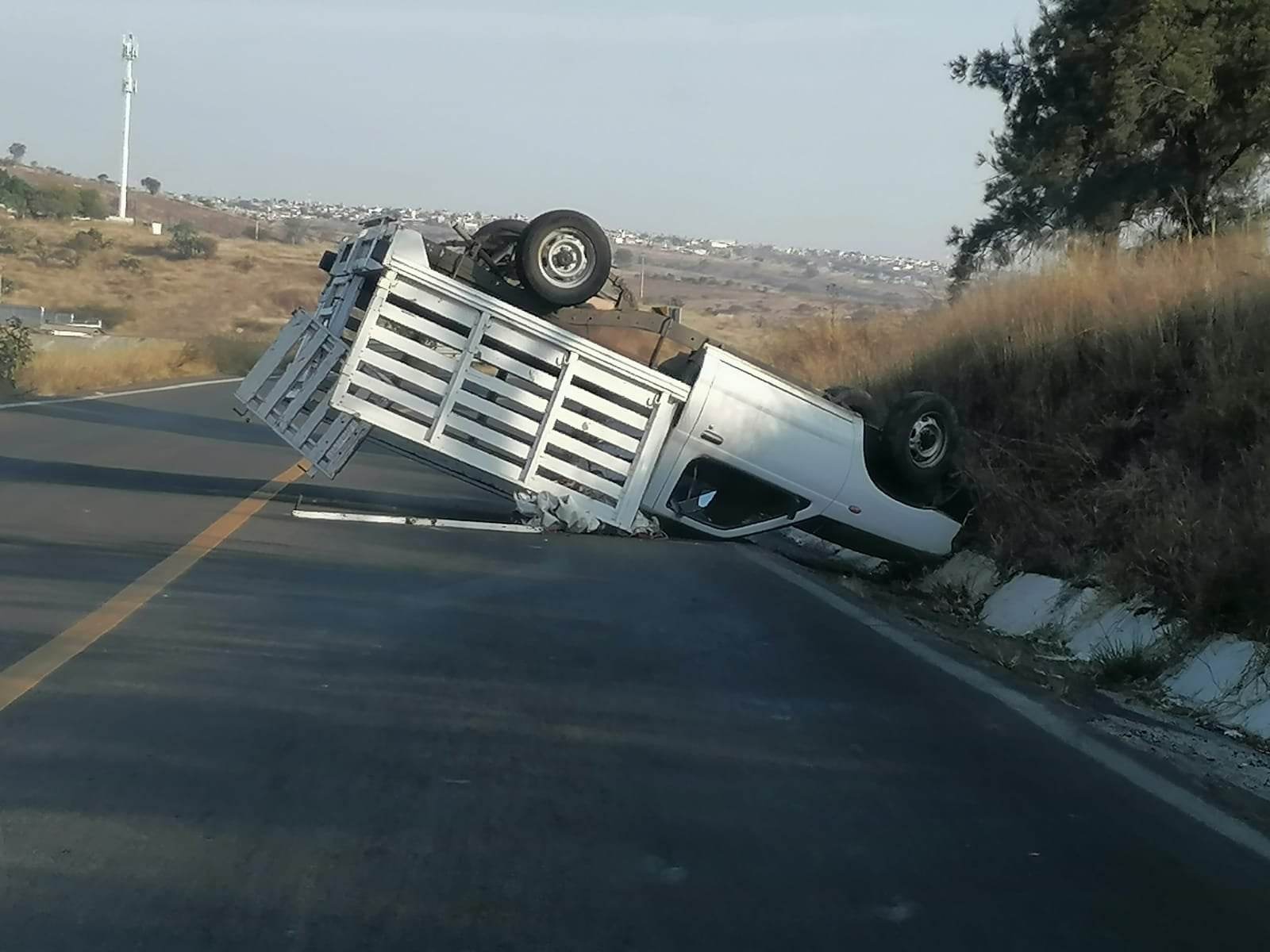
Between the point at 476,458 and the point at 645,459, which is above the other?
the point at 645,459

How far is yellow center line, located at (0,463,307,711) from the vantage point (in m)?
7.37

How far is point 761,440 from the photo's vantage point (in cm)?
1338

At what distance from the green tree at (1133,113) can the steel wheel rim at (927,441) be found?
8538mm

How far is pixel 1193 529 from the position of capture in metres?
9.58

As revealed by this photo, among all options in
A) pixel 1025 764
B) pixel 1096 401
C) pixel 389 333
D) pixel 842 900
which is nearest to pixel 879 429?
pixel 1096 401

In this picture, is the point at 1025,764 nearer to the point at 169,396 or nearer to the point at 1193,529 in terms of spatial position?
the point at 1193,529

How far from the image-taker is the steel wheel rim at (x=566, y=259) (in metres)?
13.5

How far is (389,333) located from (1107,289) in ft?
21.0

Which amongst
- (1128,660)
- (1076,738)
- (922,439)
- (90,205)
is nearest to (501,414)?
(922,439)

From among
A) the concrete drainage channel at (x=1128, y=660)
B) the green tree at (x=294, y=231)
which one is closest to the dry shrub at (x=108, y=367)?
the concrete drainage channel at (x=1128, y=660)

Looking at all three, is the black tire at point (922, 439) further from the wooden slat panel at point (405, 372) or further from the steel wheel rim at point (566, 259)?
the wooden slat panel at point (405, 372)

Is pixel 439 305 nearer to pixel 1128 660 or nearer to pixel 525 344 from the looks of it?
Answer: pixel 525 344

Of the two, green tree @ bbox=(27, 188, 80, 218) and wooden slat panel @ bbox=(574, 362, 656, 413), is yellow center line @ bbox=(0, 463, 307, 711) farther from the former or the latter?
green tree @ bbox=(27, 188, 80, 218)

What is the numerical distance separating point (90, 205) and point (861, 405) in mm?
119071
